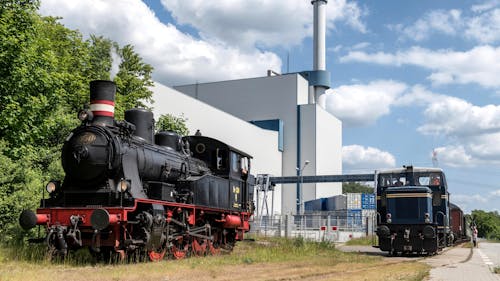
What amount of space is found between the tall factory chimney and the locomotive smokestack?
2593 inches

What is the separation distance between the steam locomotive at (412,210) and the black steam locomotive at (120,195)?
7436 mm

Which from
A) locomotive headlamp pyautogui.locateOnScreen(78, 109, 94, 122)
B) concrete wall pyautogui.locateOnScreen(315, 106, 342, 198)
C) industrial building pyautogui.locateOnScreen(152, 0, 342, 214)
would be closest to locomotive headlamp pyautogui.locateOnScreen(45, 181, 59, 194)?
locomotive headlamp pyautogui.locateOnScreen(78, 109, 94, 122)

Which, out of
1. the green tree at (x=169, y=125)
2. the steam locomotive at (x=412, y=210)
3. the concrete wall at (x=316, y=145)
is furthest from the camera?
the concrete wall at (x=316, y=145)

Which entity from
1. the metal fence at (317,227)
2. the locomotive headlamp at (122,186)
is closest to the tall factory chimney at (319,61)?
the metal fence at (317,227)

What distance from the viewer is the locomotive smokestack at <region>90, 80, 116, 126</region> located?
1312 cm

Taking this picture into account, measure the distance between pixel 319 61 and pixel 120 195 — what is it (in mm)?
68241

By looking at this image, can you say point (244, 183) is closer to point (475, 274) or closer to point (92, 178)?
point (92, 178)

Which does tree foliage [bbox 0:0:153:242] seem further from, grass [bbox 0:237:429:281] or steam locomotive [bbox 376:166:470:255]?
steam locomotive [bbox 376:166:470:255]

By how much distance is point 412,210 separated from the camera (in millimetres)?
20109

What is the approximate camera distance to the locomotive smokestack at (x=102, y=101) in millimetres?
13117

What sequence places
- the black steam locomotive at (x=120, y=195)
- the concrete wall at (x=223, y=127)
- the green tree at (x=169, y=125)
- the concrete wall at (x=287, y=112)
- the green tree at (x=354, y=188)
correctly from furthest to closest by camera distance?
the green tree at (x=354, y=188) → the concrete wall at (x=287, y=112) → the concrete wall at (x=223, y=127) → the green tree at (x=169, y=125) → the black steam locomotive at (x=120, y=195)

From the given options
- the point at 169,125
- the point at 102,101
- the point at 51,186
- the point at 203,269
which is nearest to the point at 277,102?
the point at 169,125

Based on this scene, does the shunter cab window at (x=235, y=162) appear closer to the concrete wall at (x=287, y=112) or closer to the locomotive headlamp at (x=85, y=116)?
the locomotive headlamp at (x=85, y=116)

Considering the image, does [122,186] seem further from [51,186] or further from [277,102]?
[277,102]
